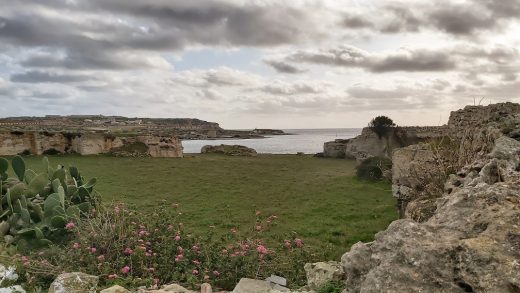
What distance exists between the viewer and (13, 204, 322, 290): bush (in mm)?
7062

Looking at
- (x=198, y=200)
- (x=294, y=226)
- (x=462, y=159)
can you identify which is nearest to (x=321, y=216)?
(x=294, y=226)

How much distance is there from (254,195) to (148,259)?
10.7 meters

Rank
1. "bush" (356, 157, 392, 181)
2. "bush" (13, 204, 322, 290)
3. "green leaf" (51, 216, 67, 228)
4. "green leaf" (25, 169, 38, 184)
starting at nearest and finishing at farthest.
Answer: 1. "bush" (13, 204, 322, 290)
2. "green leaf" (51, 216, 67, 228)
3. "green leaf" (25, 169, 38, 184)
4. "bush" (356, 157, 392, 181)

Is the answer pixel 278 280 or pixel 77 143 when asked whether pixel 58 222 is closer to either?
pixel 278 280

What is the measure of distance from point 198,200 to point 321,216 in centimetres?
472

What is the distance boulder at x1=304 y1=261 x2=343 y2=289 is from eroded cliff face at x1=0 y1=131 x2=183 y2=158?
2729 cm


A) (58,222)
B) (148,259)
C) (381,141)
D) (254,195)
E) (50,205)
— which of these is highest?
(381,141)

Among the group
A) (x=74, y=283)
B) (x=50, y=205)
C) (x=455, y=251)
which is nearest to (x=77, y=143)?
(x=50, y=205)

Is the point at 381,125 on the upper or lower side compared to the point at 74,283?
upper

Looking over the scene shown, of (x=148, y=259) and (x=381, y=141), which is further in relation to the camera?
(x=381, y=141)

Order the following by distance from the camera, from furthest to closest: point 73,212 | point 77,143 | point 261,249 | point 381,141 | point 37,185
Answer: point 381,141 → point 77,143 → point 37,185 → point 73,212 → point 261,249

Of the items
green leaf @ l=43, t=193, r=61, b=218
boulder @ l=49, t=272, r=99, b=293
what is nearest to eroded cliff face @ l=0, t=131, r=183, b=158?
green leaf @ l=43, t=193, r=61, b=218

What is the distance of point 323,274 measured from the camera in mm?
6625

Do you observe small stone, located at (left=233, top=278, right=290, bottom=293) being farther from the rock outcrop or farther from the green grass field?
the rock outcrop
